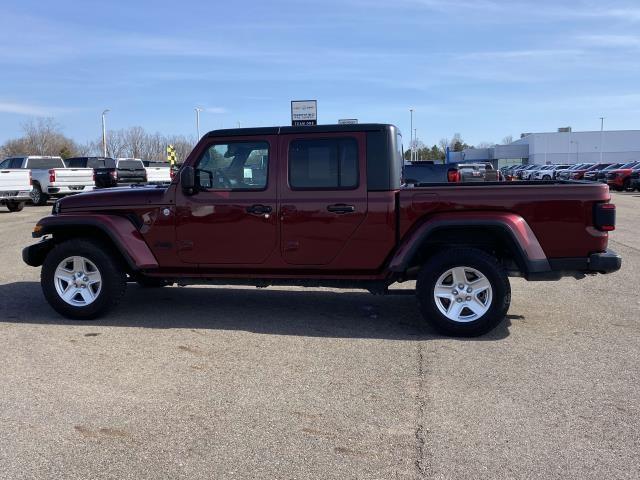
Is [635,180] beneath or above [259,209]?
above

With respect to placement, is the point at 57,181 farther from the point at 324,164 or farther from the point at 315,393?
the point at 315,393

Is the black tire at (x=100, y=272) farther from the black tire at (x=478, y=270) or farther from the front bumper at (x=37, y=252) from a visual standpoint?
the black tire at (x=478, y=270)

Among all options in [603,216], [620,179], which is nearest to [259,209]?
[603,216]

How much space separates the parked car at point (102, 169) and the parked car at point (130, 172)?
0.32m

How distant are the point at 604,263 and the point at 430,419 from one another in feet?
8.96

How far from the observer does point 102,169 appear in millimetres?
25609

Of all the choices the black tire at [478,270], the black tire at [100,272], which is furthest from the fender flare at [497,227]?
the black tire at [100,272]

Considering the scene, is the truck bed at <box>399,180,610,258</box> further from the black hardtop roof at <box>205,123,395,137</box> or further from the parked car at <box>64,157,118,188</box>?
the parked car at <box>64,157,118,188</box>

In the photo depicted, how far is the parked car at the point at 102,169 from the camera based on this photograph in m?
24.8

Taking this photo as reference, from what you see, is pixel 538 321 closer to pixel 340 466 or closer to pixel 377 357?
pixel 377 357

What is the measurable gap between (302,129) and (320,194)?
0.72 meters

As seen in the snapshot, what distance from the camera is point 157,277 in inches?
262

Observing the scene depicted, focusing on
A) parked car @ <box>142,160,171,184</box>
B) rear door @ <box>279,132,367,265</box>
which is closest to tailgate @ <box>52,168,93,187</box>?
parked car @ <box>142,160,171,184</box>

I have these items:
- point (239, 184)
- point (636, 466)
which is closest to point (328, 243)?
point (239, 184)
